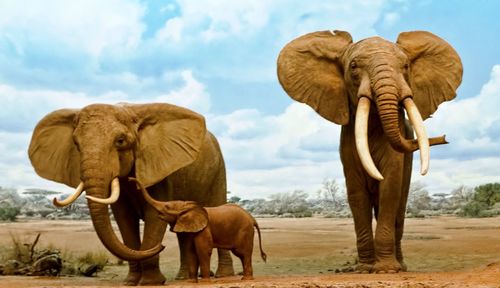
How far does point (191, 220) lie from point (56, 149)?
2.46 metres

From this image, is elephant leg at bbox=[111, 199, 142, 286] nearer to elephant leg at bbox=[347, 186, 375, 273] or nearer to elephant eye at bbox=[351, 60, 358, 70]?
elephant leg at bbox=[347, 186, 375, 273]

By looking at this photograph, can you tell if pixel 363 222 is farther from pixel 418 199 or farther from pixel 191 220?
pixel 418 199

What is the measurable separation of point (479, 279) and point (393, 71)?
292 cm

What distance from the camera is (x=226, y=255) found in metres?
12.0

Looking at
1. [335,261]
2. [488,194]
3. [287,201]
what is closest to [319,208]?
[287,201]

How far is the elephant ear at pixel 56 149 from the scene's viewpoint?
10312mm

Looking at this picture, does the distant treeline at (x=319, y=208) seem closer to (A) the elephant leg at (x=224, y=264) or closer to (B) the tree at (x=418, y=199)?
(B) the tree at (x=418, y=199)

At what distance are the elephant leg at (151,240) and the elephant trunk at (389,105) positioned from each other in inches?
120

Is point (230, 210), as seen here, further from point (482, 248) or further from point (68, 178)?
point (482, 248)

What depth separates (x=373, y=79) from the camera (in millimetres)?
9961

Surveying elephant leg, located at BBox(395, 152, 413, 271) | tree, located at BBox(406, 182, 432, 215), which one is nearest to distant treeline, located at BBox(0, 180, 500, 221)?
tree, located at BBox(406, 182, 432, 215)

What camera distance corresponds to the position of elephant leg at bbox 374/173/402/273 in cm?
1046

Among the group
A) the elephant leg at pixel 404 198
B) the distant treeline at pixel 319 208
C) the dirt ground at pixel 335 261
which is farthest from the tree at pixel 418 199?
the elephant leg at pixel 404 198

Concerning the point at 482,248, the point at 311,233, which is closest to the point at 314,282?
the point at 482,248
